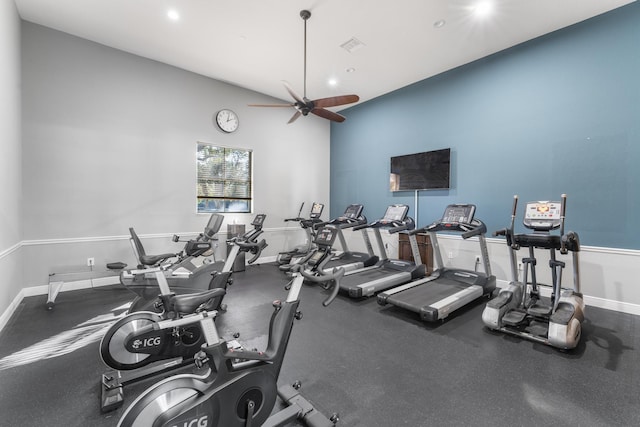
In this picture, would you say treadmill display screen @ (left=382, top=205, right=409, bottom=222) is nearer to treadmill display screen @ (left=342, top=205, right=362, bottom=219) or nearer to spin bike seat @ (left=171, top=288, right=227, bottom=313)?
treadmill display screen @ (left=342, top=205, right=362, bottom=219)

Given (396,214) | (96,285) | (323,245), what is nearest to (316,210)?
(396,214)

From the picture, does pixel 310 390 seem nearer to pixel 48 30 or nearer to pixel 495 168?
pixel 495 168

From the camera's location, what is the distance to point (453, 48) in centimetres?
451

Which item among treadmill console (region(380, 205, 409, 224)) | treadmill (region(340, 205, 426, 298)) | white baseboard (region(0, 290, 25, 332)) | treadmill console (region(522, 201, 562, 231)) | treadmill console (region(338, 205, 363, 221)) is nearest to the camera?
white baseboard (region(0, 290, 25, 332))

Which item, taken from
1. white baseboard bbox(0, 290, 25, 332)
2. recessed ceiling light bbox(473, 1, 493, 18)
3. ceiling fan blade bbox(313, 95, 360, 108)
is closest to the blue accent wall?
recessed ceiling light bbox(473, 1, 493, 18)

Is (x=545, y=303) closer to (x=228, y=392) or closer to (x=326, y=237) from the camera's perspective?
(x=326, y=237)

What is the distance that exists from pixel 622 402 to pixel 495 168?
11.6ft

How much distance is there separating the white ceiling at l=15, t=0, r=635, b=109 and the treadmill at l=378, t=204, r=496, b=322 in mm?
2652

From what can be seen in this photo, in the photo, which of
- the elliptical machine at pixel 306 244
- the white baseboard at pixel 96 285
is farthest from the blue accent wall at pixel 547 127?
the elliptical machine at pixel 306 244

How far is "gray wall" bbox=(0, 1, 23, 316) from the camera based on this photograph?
303 cm

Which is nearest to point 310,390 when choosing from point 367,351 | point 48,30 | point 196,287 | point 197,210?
point 367,351

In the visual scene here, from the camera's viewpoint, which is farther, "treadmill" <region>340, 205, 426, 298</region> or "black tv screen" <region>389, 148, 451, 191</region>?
"black tv screen" <region>389, 148, 451, 191</region>

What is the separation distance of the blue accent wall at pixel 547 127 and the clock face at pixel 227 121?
11.6 ft

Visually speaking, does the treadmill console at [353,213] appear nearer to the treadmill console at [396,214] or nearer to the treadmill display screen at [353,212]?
the treadmill display screen at [353,212]
